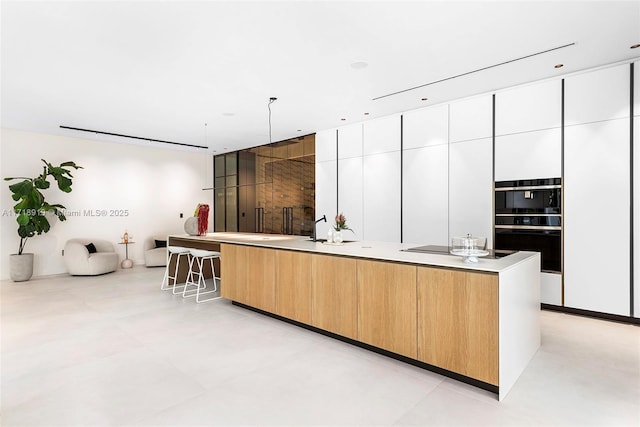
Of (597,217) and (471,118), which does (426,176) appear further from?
(597,217)

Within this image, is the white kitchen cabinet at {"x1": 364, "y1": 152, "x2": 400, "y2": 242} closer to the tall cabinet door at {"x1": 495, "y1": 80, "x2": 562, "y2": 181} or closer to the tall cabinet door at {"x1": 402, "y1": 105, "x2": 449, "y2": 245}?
the tall cabinet door at {"x1": 402, "y1": 105, "x2": 449, "y2": 245}

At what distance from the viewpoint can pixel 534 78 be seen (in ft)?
13.7

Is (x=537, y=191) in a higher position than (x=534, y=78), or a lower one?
lower

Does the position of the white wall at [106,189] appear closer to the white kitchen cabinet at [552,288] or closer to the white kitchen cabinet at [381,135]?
the white kitchen cabinet at [381,135]

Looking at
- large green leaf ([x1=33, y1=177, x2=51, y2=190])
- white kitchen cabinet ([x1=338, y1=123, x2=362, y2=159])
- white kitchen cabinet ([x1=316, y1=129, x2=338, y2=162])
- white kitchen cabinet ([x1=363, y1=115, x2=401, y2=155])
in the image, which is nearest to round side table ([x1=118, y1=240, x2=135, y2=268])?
large green leaf ([x1=33, y1=177, x2=51, y2=190])

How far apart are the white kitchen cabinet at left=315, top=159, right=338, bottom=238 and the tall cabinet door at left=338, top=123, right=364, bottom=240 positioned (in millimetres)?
125

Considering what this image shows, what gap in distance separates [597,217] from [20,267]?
888cm

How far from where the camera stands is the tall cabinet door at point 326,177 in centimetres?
666

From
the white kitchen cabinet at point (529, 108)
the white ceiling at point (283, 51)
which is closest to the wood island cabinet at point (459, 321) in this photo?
the white ceiling at point (283, 51)

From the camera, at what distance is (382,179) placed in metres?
5.90

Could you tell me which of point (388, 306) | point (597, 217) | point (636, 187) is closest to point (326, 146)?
point (597, 217)

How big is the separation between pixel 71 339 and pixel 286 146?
5362mm

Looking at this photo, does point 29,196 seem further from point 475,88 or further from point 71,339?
point 475,88

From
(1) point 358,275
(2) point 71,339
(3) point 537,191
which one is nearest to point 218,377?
(1) point 358,275
